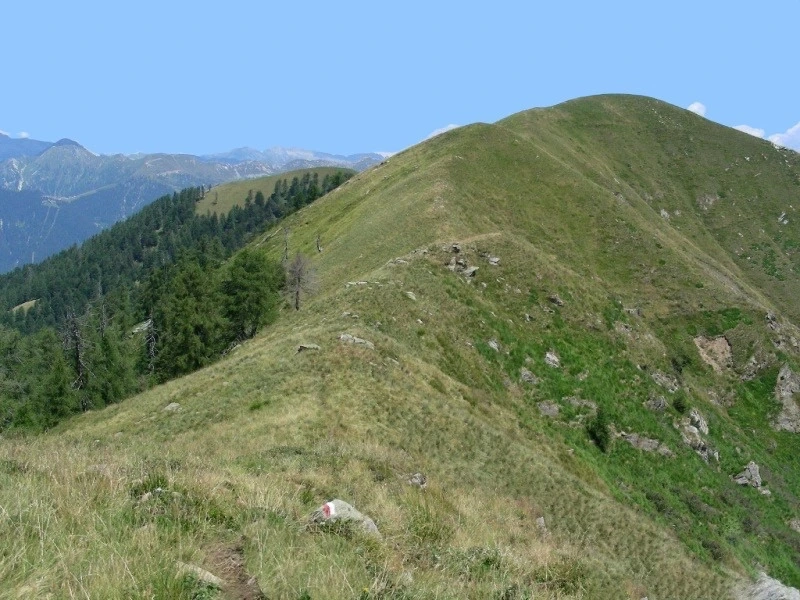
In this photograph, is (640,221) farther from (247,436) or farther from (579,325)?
(247,436)

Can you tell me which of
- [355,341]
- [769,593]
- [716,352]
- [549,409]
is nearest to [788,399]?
[716,352]

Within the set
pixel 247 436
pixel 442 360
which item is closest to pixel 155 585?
pixel 247 436

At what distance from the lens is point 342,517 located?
25.2 feet

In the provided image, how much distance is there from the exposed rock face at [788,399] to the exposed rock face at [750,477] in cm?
1099

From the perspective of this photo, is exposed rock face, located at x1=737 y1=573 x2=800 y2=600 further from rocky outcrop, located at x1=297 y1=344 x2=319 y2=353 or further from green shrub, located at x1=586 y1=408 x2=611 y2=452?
rocky outcrop, located at x1=297 y1=344 x2=319 y2=353

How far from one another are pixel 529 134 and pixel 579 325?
62283 millimetres

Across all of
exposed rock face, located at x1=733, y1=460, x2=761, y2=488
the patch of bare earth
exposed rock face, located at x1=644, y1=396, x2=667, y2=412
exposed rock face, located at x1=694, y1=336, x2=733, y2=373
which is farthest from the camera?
exposed rock face, located at x1=694, y1=336, x2=733, y2=373

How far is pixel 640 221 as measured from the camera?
6819cm

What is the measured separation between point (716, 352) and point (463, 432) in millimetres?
37200

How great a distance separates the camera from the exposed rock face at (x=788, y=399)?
4141cm

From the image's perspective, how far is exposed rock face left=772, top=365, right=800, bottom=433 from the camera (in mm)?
41406

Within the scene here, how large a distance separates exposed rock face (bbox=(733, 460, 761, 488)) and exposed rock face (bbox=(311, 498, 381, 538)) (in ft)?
108

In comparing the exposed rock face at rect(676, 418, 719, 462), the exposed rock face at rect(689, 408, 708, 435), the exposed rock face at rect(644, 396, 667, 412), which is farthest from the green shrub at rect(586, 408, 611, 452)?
the exposed rock face at rect(689, 408, 708, 435)

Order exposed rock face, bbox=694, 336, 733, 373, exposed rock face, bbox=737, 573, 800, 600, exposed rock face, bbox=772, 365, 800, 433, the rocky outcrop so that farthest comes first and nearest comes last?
exposed rock face, bbox=694, 336, 733, 373 < exposed rock face, bbox=772, 365, 800, 433 < the rocky outcrop < exposed rock face, bbox=737, 573, 800, 600
